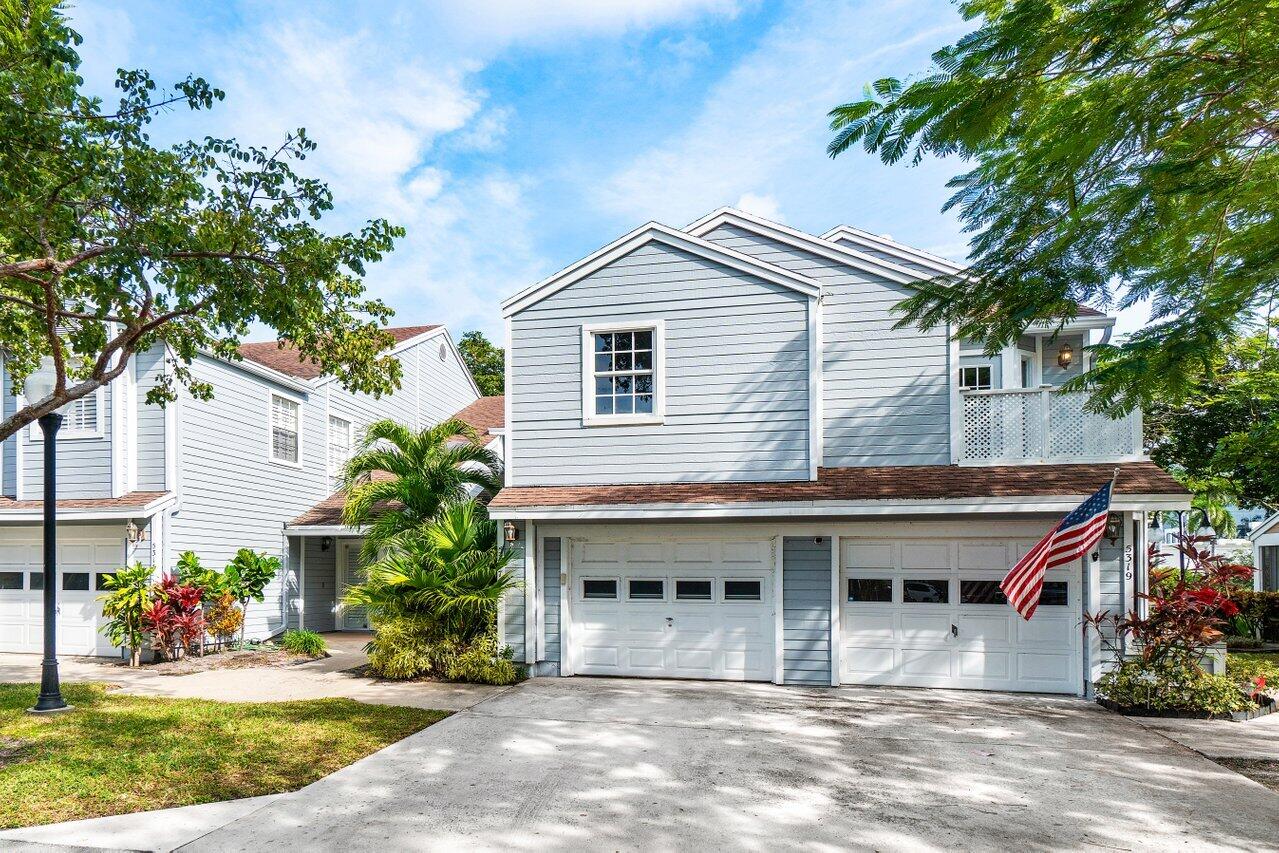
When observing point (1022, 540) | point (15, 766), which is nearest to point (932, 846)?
point (1022, 540)

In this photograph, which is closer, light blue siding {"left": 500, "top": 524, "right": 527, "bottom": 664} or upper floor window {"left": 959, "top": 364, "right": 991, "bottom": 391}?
light blue siding {"left": 500, "top": 524, "right": 527, "bottom": 664}

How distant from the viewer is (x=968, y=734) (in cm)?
810

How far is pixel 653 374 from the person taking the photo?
1148 cm

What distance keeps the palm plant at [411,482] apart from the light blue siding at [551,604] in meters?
1.84

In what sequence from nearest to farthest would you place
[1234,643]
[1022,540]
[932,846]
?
[932,846] → [1022,540] → [1234,643]

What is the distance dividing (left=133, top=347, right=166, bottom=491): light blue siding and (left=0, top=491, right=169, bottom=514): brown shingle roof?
0.23m

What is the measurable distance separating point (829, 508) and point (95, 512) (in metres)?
12.0

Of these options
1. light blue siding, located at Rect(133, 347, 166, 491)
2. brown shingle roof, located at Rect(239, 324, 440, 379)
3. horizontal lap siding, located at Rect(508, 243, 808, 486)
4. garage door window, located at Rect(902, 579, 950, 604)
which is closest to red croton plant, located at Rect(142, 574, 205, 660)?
light blue siding, located at Rect(133, 347, 166, 491)

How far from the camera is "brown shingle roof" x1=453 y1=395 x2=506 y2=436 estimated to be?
20250 mm

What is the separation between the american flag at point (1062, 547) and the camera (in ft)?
26.8

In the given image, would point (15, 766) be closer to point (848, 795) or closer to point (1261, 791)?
point (848, 795)

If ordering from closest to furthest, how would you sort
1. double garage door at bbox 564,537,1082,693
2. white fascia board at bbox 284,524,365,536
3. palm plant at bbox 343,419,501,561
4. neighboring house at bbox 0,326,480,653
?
double garage door at bbox 564,537,1082,693 → palm plant at bbox 343,419,501,561 → neighboring house at bbox 0,326,480,653 → white fascia board at bbox 284,524,365,536

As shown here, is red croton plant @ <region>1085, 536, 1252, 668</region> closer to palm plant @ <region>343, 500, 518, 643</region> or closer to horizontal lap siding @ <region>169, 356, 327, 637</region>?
palm plant @ <region>343, 500, 518, 643</region>

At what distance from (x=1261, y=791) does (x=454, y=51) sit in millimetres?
11112
